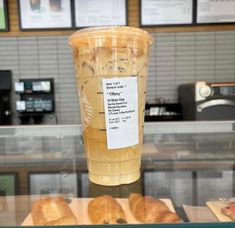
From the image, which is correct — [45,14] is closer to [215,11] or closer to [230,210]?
[215,11]

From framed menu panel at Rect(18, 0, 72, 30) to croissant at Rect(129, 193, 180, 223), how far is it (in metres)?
2.43

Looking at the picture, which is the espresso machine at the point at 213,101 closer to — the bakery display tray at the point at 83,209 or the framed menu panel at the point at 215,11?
the framed menu panel at the point at 215,11

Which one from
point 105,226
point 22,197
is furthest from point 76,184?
point 105,226

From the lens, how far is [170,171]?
71cm

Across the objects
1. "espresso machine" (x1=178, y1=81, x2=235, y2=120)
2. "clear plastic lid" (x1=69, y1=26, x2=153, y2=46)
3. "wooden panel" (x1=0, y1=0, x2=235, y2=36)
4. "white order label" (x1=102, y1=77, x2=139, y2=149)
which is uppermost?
"wooden panel" (x1=0, y1=0, x2=235, y2=36)

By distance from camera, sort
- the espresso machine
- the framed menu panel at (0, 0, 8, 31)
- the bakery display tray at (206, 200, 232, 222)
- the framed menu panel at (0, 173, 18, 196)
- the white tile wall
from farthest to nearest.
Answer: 1. the white tile wall
2. the framed menu panel at (0, 0, 8, 31)
3. the espresso machine
4. the framed menu panel at (0, 173, 18, 196)
5. the bakery display tray at (206, 200, 232, 222)

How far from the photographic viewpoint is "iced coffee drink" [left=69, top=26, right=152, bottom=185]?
525mm

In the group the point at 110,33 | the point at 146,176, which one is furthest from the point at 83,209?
the point at 110,33

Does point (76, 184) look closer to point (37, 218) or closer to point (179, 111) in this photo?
point (37, 218)

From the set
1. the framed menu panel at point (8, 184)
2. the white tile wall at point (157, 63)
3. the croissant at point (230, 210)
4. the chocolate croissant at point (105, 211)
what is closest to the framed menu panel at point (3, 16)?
the white tile wall at point (157, 63)

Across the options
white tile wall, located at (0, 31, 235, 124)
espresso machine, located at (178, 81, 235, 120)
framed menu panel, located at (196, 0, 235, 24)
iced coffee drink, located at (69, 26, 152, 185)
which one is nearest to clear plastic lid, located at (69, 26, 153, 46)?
iced coffee drink, located at (69, 26, 152, 185)

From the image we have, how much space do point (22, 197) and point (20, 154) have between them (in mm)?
301

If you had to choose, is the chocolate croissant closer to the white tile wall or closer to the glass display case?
the glass display case

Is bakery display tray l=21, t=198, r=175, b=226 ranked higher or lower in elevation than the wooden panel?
lower
